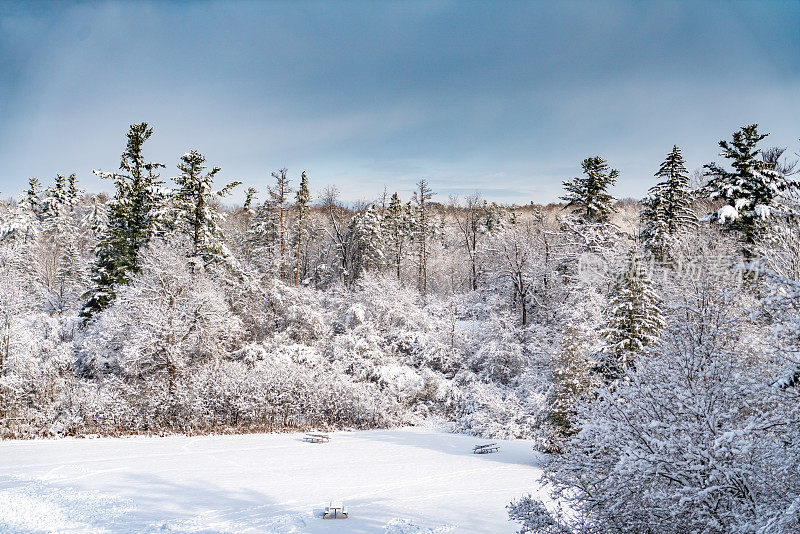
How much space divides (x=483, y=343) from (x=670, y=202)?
13374 mm

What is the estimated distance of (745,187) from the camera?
21094mm

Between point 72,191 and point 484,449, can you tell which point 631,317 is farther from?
point 72,191

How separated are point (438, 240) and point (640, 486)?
61.9 meters

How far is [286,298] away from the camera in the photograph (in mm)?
29922

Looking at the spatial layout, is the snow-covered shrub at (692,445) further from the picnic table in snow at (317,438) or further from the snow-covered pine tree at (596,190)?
the snow-covered pine tree at (596,190)

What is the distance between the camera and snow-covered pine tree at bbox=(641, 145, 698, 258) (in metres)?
24.3

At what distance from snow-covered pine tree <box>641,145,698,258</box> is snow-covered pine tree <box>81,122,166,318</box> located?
2677 cm

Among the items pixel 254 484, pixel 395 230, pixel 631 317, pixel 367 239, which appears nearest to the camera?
pixel 254 484

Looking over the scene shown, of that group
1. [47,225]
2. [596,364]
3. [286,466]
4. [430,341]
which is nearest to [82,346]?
[286,466]

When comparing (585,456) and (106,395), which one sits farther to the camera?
(106,395)

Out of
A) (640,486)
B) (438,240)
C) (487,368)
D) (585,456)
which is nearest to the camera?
(640,486)

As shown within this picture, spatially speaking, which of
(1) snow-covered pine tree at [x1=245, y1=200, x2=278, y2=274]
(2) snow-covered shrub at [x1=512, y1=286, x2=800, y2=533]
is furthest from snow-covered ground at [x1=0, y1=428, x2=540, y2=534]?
(1) snow-covered pine tree at [x1=245, y1=200, x2=278, y2=274]

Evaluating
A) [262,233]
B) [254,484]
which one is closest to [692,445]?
[254,484]

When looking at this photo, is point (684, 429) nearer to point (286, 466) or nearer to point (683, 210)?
point (286, 466)
